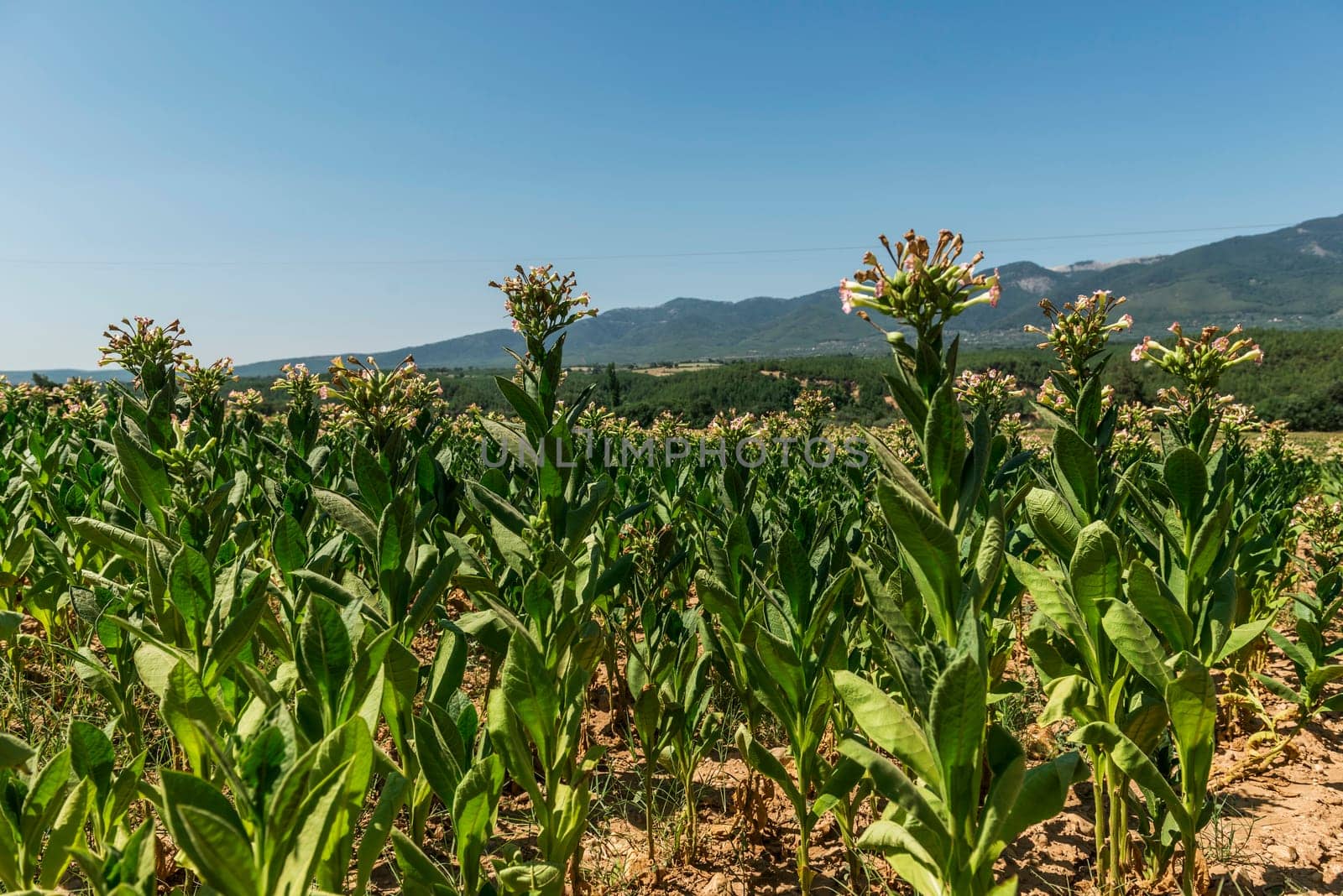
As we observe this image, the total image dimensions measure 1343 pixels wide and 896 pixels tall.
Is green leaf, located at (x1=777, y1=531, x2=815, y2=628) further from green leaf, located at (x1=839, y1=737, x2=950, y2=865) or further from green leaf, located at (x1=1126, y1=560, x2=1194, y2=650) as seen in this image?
green leaf, located at (x1=1126, y1=560, x2=1194, y2=650)

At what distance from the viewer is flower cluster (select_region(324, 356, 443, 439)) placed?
2.67 metres

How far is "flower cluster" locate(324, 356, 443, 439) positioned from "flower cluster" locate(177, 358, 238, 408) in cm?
268

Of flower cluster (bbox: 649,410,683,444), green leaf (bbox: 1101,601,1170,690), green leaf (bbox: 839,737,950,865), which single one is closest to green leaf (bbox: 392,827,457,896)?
green leaf (bbox: 839,737,950,865)

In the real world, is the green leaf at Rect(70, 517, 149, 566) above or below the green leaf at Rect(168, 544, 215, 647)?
above

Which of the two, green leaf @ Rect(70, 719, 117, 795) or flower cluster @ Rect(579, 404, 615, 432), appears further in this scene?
flower cluster @ Rect(579, 404, 615, 432)

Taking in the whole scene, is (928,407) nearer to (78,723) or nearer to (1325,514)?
(78,723)

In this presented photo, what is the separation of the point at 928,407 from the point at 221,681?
2.32 m

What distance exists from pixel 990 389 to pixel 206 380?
5880 mm

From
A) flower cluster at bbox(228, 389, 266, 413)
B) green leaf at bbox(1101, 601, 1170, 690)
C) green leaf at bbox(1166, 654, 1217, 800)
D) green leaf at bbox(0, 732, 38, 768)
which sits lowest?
green leaf at bbox(1166, 654, 1217, 800)

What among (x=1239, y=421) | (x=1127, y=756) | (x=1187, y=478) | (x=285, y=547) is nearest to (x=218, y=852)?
(x=285, y=547)

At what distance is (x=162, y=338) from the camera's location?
147 inches

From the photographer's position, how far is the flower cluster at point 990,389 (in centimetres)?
495

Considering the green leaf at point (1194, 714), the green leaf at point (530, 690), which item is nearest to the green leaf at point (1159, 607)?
the green leaf at point (1194, 714)

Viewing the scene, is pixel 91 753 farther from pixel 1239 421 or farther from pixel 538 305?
pixel 1239 421
